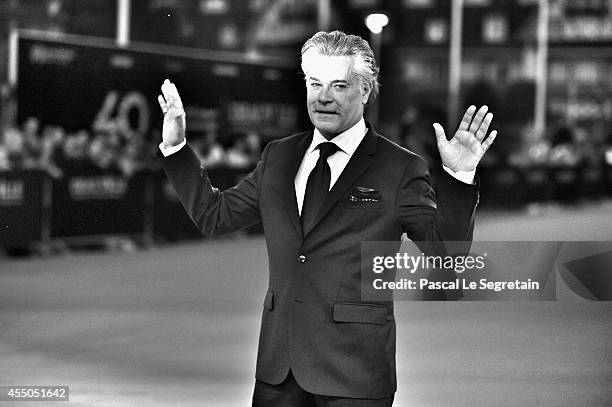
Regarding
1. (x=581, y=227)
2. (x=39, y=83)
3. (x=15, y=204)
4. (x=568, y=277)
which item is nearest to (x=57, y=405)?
(x=568, y=277)

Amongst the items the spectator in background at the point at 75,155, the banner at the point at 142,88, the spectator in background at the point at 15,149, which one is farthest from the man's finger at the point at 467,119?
the banner at the point at 142,88

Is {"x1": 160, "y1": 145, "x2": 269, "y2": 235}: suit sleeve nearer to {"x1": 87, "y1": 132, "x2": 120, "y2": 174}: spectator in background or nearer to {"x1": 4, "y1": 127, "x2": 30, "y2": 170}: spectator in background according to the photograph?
{"x1": 4, "y1": 127, "x2": 30, "y2": 170}: spectator in background

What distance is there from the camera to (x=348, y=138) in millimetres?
3396

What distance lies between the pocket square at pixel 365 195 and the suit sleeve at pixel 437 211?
0.21 feet

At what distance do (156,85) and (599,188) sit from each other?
15699mm

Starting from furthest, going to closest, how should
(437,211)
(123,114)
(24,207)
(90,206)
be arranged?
(123,114) < (90,206) < (24,207) < (437,211)

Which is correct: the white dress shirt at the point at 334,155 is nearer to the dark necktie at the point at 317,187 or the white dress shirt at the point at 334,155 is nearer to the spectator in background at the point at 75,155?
the dark necktie at the point at 317,187

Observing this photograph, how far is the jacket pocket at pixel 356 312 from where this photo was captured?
10.9 feet

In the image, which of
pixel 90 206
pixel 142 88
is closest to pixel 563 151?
pixel 142 88

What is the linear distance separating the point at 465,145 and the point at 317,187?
431 millimetres

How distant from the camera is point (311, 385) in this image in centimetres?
333

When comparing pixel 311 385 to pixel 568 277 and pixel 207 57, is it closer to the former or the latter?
pixel 568 277

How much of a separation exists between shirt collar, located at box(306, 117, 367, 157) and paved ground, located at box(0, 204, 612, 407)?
365 cm

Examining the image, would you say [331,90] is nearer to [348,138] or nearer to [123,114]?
[348,138]
